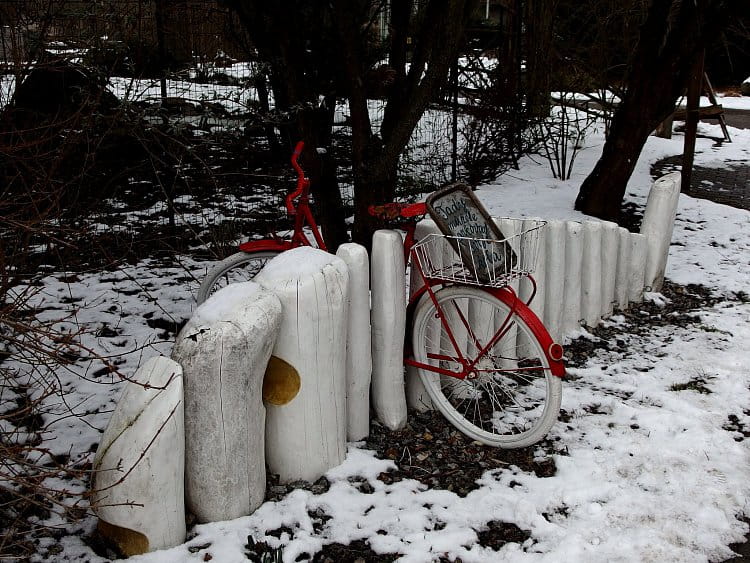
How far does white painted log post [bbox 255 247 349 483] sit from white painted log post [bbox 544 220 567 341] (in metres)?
1.57

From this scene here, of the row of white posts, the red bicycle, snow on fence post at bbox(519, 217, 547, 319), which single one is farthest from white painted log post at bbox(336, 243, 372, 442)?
snow on fence post at bbox(519, 217, 547, 319)

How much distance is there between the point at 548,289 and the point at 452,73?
384cm

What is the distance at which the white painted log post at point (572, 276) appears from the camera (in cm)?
419

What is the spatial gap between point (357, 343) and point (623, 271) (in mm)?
2364

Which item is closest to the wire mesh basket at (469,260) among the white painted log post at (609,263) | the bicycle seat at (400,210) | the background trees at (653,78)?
the bicycle seat at (400,210)

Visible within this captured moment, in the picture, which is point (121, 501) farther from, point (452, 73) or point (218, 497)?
point (452, 73)

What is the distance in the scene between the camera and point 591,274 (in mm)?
4434

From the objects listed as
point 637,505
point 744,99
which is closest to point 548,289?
point 637,505

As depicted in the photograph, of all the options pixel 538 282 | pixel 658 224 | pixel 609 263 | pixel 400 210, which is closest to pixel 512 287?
pixel 538 282

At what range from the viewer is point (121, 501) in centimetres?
239

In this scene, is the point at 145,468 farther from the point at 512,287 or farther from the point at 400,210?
the point at 512,287

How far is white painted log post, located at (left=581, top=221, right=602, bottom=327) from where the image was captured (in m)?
4.35

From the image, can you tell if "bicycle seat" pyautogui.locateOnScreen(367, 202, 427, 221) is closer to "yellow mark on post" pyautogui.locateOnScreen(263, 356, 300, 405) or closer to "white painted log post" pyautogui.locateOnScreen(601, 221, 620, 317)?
"yellow mark on post" pyautogui.locateOnScreen(263, 356, 300, 405)

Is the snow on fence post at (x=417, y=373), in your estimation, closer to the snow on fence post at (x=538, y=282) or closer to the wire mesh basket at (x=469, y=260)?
the wire mesh basket at (x=469, y=260)
